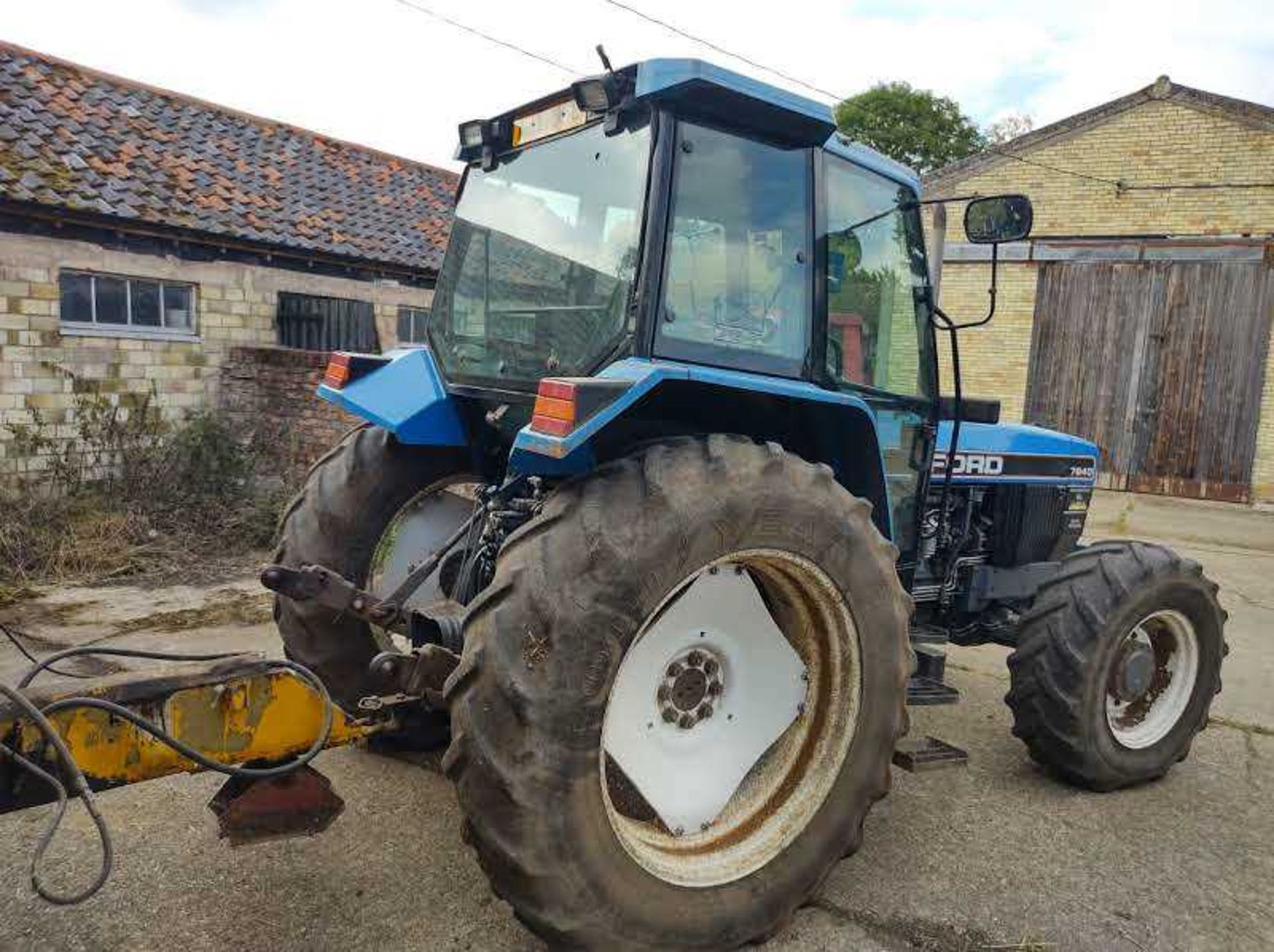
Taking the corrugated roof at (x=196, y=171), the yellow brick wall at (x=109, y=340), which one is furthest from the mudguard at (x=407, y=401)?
the corrugated roof at (x=196, y=171)

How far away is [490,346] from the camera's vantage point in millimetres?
3352

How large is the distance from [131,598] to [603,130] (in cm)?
513

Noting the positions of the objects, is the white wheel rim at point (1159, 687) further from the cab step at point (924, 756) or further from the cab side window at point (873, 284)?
the cab side window at point (873, 284)

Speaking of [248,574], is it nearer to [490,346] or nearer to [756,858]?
[490,346]

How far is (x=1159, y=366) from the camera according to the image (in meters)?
13.4

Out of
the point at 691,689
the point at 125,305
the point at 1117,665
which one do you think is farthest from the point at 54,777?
the point at 125,305

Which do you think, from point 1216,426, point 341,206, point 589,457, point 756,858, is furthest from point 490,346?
point 1216,426

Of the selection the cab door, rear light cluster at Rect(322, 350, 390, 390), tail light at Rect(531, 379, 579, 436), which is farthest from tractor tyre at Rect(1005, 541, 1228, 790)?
rear light cluster at Rect(322, 350, 390, 390)

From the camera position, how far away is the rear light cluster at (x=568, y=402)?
231 cm

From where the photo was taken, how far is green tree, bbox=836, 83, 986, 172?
33.0m

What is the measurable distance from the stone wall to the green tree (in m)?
27.4

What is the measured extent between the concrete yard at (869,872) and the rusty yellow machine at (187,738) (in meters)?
0.32

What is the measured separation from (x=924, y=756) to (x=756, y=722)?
808 millimetres

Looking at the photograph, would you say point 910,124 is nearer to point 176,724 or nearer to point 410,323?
point 410,323
